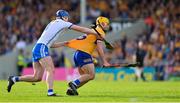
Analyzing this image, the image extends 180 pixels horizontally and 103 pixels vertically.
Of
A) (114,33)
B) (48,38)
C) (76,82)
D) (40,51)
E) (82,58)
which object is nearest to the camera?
(40,51)

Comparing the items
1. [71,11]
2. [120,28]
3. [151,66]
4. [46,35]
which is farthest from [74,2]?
[46,35]

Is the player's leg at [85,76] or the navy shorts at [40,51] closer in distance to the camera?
the navy shorts at [40,51]

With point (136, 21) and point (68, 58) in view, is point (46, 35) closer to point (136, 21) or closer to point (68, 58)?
point (68, 58)

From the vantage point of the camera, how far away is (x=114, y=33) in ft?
152

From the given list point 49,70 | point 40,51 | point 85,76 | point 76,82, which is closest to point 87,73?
point 85,76

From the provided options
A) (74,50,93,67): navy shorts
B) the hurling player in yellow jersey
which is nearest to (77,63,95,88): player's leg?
the hurling player in yellow jersey

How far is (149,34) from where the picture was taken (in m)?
44.8

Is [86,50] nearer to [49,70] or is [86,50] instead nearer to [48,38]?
[48,38]

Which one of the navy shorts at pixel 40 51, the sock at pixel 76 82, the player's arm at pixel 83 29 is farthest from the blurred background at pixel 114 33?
the navy shorts at pixel 40 51

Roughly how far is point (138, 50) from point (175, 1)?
8080 mm

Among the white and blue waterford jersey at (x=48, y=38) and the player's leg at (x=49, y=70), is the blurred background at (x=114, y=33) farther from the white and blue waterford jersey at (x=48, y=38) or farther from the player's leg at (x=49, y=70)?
the player's leg at (x=49, y=70)

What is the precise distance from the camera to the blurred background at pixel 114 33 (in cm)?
4075

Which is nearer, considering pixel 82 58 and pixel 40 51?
pixel 40 51

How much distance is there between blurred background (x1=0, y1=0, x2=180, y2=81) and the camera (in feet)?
134
